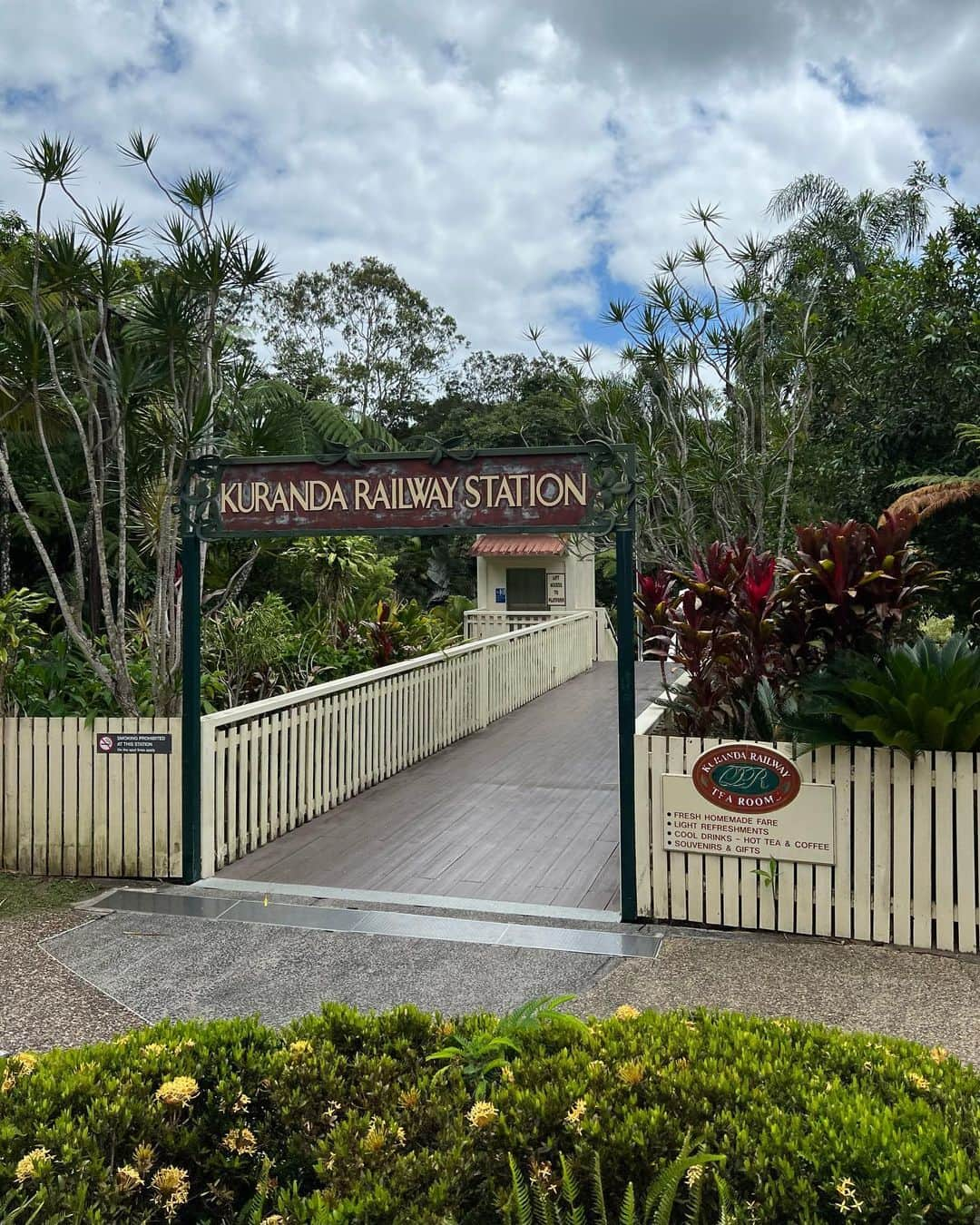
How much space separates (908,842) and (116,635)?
5.48 meters

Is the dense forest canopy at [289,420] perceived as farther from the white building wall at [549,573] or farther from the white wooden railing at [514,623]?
the white building wall at [549,573]

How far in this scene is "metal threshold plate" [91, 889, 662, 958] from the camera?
214 inches

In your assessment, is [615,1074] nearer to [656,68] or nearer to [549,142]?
[656,68]

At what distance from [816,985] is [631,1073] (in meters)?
2.57

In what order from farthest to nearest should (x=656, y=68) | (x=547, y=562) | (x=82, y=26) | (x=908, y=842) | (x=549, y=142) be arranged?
(x=547, y=562) < (x=549, y=142) < (x=656, y=68) < (x=82, y=26) < (x=908, y=842)

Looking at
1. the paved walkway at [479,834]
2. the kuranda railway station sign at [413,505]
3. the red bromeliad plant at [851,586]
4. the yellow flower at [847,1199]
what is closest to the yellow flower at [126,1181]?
the yellow flower at [847,1199]

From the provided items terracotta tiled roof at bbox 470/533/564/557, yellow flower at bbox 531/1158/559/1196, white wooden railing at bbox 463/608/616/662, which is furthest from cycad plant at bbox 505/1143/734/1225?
terracotta tiled roof at bbox 470/533/564/557

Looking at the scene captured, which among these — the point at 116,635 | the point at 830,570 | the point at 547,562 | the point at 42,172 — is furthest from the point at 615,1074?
the point at 547,562

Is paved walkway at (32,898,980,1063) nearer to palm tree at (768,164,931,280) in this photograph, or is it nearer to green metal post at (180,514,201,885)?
green metal post at (180,514,201,885)

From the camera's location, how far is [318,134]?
1600cm

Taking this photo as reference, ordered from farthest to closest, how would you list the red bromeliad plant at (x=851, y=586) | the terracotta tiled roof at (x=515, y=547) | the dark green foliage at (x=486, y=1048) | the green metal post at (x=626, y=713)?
the terracotta tiled roof at (x=515, y=547)
the green metal post at (x=626, y=713)
the red bromeliad plant at (x=851, y=586)
the dark green foliage at (x=486, y=1048)

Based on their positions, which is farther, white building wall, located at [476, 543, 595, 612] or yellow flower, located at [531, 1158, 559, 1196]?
white building wall, located at [476, 543, 595, 612]

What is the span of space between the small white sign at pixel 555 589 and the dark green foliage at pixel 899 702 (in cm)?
1850

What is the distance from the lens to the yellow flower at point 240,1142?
2.52 metres
